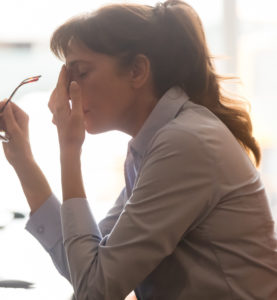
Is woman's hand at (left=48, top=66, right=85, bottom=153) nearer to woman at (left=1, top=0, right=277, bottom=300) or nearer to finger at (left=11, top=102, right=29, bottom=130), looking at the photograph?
woman at (left=1, top=0, right=277, bottom=300)

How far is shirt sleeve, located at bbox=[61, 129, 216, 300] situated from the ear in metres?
0.20

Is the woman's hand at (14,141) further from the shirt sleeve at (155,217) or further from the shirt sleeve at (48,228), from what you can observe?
the shirt sleeve at (155,217)

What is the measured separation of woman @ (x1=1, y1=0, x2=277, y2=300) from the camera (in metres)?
0.77

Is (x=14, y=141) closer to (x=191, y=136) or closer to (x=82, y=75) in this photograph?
(x=82, y=75)

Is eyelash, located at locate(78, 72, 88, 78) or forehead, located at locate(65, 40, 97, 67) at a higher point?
forehead, located at locate(65, 40, 97, 67)

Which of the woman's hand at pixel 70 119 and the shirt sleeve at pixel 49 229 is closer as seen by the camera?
the woman's hand at pixel 70 119

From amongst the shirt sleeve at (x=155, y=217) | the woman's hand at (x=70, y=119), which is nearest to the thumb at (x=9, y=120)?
the woman's hand at (x=70, y=119)

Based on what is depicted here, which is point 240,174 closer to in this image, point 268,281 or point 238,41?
point 268,281

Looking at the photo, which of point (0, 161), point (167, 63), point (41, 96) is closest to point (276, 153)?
point (41, 96)

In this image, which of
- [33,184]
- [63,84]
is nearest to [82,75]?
[63,84]

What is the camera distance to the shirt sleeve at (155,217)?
76 cm

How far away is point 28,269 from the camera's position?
1.04m

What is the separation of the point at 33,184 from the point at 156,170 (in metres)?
0.38

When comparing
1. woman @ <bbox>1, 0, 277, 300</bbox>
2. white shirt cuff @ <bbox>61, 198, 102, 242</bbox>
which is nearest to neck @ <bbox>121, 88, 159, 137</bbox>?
woman @ <bbox>1, 0, 277, 300</bbox>
